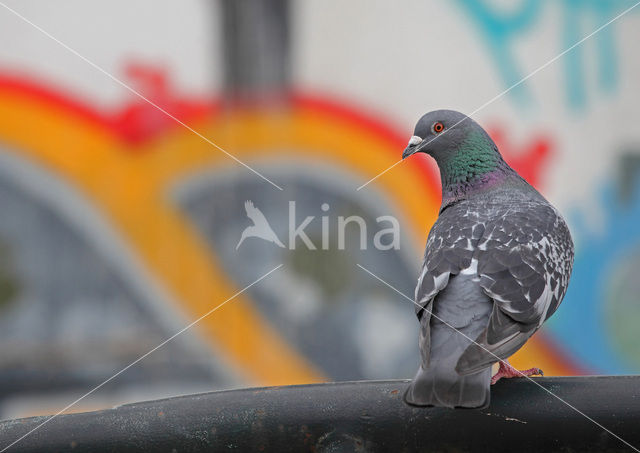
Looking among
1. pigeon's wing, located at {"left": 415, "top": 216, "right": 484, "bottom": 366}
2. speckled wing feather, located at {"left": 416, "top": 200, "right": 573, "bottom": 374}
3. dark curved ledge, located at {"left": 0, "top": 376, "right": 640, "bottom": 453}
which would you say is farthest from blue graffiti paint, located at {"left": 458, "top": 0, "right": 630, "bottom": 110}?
dark curved ledge, located at {"left": 0, "top": 376, "right": 640, "bottom": 453}

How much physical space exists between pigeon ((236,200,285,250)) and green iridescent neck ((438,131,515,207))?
227cm

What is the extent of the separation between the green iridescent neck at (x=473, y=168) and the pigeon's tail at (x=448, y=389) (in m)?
1.32

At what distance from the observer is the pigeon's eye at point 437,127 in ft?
11.7

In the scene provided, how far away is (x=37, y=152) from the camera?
5457 millimetres

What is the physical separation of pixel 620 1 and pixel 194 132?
3046 mm

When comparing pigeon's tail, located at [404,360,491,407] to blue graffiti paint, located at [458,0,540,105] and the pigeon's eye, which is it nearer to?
the pigeon's eye

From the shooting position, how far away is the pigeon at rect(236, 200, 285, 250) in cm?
564

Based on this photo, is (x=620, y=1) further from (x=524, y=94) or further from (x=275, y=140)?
(x=275, y=140)

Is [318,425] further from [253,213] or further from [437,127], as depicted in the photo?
[253,213]

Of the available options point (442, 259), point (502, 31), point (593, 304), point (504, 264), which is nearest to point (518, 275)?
point (504, 264)

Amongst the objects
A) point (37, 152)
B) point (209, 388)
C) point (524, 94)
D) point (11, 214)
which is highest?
point (524, 94)

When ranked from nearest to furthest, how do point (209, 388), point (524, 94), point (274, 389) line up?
point (274, 389) → point (209, 388) → point (524, 94)

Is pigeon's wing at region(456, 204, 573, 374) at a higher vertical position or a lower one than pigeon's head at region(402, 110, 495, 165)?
lower

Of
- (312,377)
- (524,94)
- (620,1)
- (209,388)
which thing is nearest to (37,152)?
(209,388)
